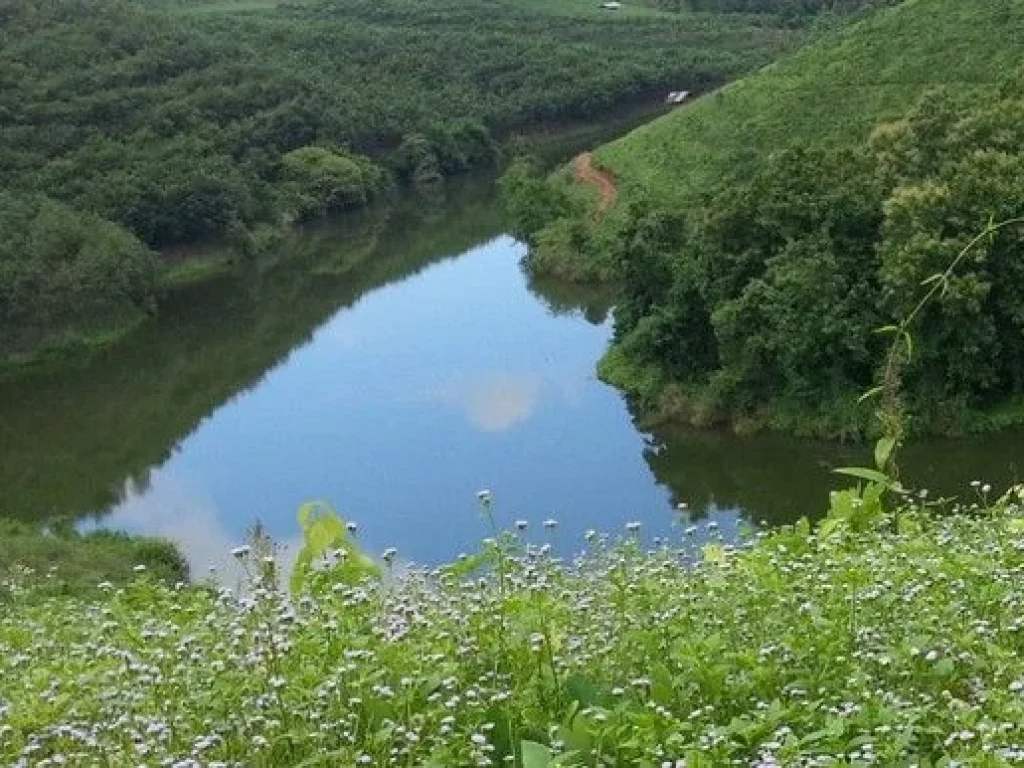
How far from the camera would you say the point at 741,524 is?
854 cm

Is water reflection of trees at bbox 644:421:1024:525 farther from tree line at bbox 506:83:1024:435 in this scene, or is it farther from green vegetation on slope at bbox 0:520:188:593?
green vegetation on slope at bbox 0:520:188:593

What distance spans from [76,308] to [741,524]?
44.4m

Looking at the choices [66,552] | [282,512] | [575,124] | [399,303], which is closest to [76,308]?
[399,303]

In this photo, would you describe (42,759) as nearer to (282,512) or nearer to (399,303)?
(282,512)

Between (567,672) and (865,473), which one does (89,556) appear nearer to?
(567,672)

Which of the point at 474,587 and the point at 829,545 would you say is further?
the point at 829,545

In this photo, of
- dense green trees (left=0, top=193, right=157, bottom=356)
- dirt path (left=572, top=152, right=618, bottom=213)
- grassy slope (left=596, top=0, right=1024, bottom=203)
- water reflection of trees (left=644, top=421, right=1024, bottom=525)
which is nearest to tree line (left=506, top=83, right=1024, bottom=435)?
water reflection of trees (left=644, top=421, right=1024, bottom=525)

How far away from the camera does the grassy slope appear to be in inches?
1887

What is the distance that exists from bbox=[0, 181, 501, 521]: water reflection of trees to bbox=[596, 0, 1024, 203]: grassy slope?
11097mm

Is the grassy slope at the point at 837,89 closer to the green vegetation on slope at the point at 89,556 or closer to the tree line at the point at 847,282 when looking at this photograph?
the tree line at the point at 847,282

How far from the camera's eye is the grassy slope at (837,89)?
47938 mm

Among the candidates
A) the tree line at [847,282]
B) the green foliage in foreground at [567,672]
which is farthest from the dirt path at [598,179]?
the green foliage in foreground at [567,672]

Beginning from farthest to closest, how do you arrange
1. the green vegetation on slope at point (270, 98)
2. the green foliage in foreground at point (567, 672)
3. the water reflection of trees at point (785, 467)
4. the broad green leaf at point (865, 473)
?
1. the green vegetation on slope at point (270, 98)
2. the water reflection of trees at point (785, 467)
3. the broad green leaf at point (865, 473)
4. the green foliage in foreground at point (567, 672)

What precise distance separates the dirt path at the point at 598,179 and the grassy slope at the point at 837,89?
0.67m
